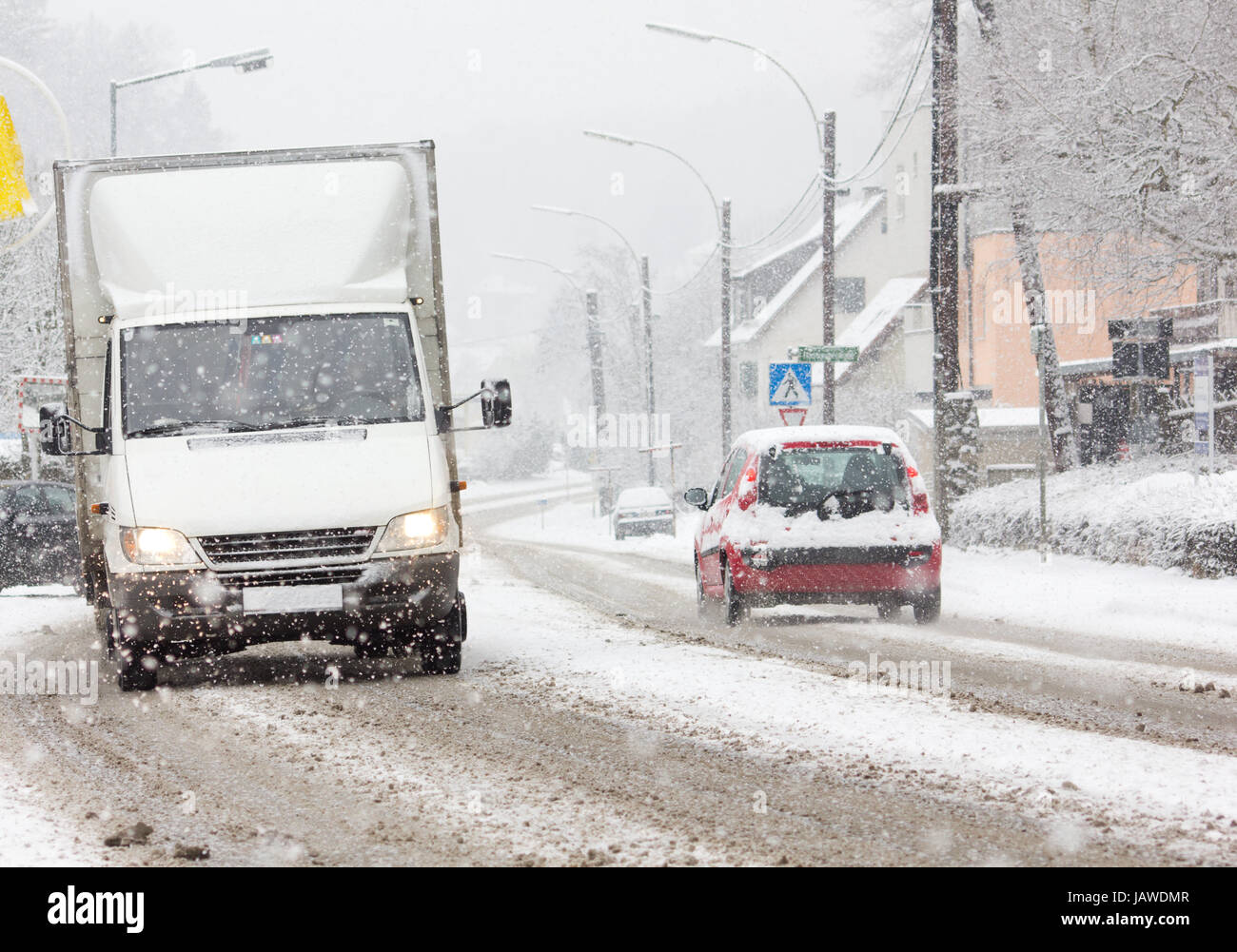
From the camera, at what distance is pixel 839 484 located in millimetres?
13875

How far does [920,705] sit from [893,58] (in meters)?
Answer: 22.7

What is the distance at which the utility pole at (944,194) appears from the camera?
74.6 ft

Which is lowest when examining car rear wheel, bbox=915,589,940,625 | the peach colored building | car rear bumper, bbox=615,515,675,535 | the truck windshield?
car rear bumper, bbox=615,515,675,535

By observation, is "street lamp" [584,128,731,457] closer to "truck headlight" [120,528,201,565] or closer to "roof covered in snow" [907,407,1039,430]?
"roof covered in snow" [907,407,1039,430]

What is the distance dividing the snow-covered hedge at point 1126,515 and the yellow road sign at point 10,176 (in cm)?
1166

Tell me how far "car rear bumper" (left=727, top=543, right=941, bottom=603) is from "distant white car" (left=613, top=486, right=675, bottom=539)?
90.8 ft

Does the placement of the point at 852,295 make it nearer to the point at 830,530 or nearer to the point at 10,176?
the point at 830,530

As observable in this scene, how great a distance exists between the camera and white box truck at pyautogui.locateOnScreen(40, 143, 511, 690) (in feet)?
32.1

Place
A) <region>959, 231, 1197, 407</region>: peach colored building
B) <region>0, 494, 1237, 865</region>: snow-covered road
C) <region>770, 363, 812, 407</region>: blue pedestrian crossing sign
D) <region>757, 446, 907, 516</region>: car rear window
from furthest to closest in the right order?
1. <region>959, 231, 1197, 407</region>: peach colored building
2. <region>770, 363, 812, 407</region>: blue pedestrian crossing sign
3. <region>757, 446, 907, 516</region>: car rear window
4. <region>0, 494, 1237, 865</region>: snow-covered road

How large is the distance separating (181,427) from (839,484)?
5.89 metres

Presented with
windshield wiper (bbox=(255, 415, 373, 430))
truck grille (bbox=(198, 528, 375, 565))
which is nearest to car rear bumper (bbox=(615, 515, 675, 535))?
windshield wiper (bbox=(255, 415, 373, 430))

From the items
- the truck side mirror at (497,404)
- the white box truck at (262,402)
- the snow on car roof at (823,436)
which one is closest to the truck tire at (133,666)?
the white box truck at (262,402)
